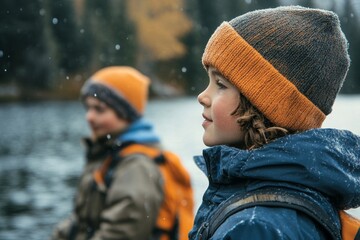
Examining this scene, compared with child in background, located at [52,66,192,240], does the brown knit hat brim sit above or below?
above

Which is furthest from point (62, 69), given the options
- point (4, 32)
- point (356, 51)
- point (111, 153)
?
point (111, 153)

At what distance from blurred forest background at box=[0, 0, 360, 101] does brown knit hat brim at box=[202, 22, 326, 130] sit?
3005 centimetres

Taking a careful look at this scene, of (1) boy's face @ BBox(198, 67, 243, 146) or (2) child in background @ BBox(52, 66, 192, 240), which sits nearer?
(1) boy's face @ BBox(198, 67, 243, 146)

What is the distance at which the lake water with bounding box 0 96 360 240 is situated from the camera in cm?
1262

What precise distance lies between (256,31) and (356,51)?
2392 cm

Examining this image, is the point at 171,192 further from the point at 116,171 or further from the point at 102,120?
the point at 102,120

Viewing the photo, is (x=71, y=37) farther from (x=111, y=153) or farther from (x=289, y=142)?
(x=289, y=142)

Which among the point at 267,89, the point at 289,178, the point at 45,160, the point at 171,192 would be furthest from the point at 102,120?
the point at 45,160

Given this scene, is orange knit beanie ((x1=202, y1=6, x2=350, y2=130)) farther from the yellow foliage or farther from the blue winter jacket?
the yellow foliage

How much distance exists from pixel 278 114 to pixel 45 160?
19.5m

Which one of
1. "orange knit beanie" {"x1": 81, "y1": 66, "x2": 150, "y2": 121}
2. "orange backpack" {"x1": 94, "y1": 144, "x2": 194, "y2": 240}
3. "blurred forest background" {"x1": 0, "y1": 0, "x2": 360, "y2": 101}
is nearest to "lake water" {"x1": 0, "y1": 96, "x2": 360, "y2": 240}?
"blurred forest background" {"x1": 0, "y1": 0, "x2": 360, "y2": 101}

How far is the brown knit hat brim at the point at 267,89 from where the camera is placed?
6.16 ft

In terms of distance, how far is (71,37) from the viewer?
135ft

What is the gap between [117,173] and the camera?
13.6 feet
